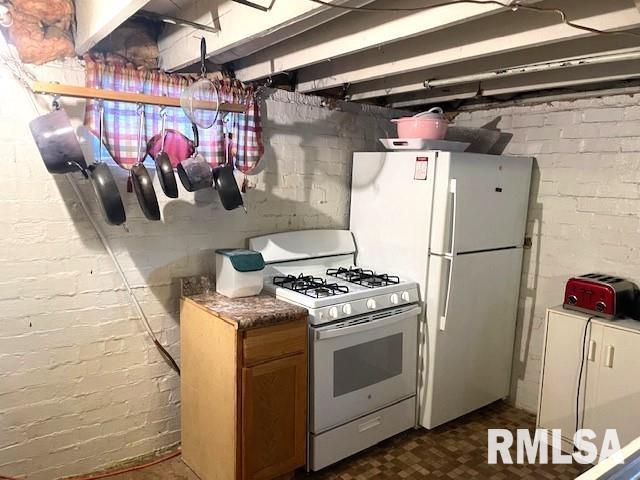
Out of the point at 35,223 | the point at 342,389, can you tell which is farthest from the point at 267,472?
the point at 35,223

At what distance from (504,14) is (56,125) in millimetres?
1806

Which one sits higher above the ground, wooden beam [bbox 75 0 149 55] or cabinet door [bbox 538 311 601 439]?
wooden beam [bbox 75 0 149 55]

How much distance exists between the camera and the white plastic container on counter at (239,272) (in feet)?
7.77

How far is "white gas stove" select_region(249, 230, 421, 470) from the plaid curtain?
0.54 metres

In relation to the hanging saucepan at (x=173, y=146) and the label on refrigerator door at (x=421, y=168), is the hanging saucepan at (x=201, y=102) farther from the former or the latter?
the label on refrigerator door at (x=421, y=168)

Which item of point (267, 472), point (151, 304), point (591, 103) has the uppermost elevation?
point (591, 103)

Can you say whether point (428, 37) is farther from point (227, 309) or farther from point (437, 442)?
point (437, 442)

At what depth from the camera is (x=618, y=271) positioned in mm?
2748

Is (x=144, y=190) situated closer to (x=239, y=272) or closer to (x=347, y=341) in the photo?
(x=239, y=272)

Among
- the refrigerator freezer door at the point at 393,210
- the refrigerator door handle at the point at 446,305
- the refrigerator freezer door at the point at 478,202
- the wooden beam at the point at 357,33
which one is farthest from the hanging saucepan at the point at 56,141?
the refrigerator door handle at the point at 446,305

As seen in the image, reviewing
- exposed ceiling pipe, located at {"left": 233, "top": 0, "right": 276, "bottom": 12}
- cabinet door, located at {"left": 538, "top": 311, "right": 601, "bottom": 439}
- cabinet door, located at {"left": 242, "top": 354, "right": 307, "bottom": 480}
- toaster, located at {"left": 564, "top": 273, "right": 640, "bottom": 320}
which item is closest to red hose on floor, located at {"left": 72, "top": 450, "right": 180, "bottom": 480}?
cabinet door, located at {"left": 242, "top": 354, "right": 307, "bottom": 480}

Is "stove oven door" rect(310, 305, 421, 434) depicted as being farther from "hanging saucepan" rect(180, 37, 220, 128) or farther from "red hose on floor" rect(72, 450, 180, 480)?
"hanging saucepan" rect(180, 37, 220, 128)

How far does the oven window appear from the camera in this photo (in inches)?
96.0

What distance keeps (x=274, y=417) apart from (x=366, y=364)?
23.3 inches
